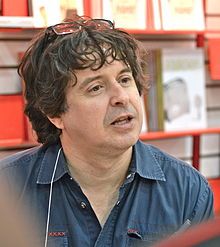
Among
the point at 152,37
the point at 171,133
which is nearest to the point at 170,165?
the point at 171,133

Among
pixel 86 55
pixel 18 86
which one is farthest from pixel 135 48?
pixel 18 86

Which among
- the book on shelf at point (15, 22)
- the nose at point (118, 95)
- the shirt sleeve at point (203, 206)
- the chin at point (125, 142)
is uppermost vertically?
the book on shelf at point (15, 22)

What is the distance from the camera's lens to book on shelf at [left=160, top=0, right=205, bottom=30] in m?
2.44

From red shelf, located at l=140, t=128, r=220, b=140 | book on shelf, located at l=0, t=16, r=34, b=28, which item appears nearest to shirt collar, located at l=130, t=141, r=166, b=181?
book on shelf, located at l=0, t=16, r=34, b=28

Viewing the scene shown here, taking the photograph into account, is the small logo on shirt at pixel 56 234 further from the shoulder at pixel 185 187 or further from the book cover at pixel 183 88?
the book cover at pixel 183 88

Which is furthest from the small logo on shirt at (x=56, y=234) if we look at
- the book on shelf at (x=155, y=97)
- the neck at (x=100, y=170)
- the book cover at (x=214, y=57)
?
A: the book cover at (x=214, y=57)

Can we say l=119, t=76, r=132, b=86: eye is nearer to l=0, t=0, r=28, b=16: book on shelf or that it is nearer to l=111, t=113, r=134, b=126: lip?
l=111, t=113, r=134, b=126: lip

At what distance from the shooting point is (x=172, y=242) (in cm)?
31

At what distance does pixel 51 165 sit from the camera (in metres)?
1.42

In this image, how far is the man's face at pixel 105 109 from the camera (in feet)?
4.31

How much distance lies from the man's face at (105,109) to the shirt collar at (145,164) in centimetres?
11

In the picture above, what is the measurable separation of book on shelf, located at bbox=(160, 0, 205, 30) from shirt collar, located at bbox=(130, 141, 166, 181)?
1.11 meters

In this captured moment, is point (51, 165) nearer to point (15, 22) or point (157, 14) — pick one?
point (15, 22)

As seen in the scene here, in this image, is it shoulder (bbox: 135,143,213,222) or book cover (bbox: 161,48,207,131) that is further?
book cover (bbox: 161,48,207,131)
